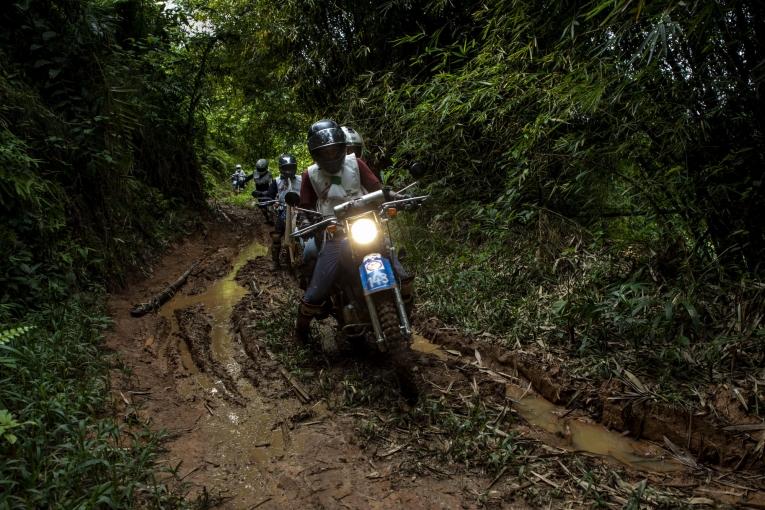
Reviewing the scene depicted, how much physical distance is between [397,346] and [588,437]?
1389 mm

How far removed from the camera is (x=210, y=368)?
165 inches

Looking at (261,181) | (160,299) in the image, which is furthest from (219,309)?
(261,181)

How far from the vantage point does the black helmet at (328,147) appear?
3.94m

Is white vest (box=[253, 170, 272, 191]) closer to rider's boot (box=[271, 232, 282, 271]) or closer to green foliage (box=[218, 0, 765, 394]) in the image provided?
rider's boot (box=[271, 232, 282, 271])

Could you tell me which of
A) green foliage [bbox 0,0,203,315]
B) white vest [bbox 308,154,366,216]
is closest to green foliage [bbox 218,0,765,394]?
white vest [bbox 308,154,366,216]

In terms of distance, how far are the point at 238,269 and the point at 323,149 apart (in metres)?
4.53

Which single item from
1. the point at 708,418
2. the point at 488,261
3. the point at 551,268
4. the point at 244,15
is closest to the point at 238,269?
the point at 488,261

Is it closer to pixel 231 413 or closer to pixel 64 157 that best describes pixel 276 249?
pixel 64 157

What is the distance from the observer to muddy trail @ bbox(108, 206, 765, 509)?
101 inches

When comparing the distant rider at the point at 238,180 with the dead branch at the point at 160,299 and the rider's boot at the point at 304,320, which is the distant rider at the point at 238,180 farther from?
the rider's boot at the point at 304,320

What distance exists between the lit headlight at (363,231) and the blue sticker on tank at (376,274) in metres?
0.14

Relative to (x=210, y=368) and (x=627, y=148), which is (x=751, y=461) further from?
(x=210, y=368)

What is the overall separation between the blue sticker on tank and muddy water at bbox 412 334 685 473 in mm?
1320

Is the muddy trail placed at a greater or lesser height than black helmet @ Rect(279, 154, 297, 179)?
lesser
